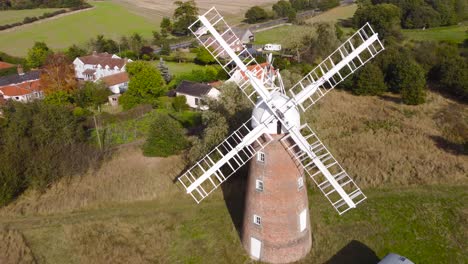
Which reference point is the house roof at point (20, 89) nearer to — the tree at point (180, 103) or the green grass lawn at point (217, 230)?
the tree at point (180, 103)

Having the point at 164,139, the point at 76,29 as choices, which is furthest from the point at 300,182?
the point at 76,29

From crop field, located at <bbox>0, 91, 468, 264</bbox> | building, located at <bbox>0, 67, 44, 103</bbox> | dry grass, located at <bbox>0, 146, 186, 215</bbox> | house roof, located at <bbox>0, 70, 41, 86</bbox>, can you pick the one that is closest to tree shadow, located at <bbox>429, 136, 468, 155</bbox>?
crop field, located at <bbox>0, 91, 468, 264</bbox>

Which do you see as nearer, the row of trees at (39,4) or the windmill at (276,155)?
the windmill at (276,155)

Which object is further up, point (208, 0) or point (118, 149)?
point (118, 149)

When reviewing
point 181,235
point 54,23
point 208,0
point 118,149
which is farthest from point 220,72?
point 208,0

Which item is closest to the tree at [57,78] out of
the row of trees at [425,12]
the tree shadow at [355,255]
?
the tree shadow at [355,255]

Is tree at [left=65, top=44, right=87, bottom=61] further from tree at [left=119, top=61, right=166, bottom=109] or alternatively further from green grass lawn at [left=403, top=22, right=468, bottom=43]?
green grass lawn at [left=403, top=22, right=468, bottom=43]

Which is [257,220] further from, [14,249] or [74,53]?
[74,53]

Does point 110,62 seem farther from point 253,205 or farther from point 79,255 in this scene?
point 253,205
